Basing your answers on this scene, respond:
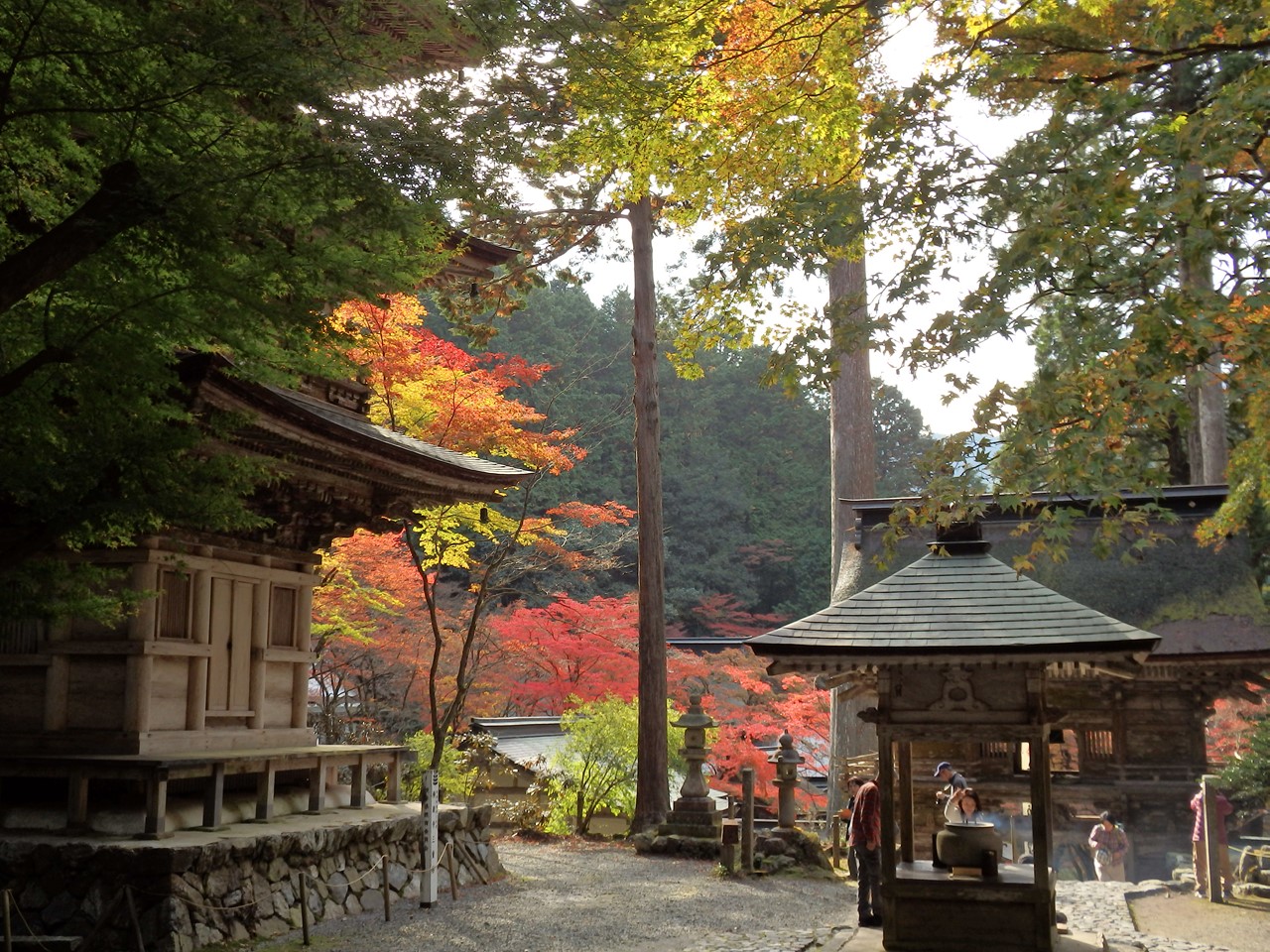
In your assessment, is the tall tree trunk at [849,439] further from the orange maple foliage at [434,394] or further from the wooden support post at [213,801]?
the wooden support post at [213,801]

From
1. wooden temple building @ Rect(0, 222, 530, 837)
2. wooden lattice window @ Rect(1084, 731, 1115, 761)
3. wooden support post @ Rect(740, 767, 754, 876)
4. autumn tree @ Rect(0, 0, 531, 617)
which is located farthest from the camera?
wooden lattice window @ Rect(1084, 731, 1115, 761)

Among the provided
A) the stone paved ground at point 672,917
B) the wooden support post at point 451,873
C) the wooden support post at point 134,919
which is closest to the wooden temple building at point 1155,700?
the stone paved ground at point 672,917

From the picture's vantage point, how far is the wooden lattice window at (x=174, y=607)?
9.53 metres

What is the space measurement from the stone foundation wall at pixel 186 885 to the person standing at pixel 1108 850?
10.3m

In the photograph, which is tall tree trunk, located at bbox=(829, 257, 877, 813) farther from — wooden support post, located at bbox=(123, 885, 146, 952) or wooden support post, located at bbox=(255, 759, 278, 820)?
wooden support post, located at bbox=(123, 885, 146, 952)

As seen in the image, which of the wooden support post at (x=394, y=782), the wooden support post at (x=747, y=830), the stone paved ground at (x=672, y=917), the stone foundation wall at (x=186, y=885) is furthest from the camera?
the wooden support post at (x=747, y=830)

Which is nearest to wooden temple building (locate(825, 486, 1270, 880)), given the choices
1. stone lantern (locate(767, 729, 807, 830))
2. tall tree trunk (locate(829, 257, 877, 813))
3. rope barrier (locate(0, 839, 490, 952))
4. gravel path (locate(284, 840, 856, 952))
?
stone lantern (locate(767, 729, 807, 830))

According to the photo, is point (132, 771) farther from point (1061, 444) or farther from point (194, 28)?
point (1061, 444)

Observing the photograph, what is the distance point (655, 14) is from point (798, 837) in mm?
9846

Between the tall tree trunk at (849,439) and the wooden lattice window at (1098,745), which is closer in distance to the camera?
the wooden lattice window at (1098,745)

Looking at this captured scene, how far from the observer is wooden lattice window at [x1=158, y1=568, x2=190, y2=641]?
9.53 meters

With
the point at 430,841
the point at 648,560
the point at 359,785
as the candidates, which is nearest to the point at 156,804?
the point at 430,841

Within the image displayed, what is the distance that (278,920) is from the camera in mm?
8891

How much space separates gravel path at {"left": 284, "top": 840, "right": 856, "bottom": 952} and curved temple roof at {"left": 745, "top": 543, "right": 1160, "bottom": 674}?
2472mm
